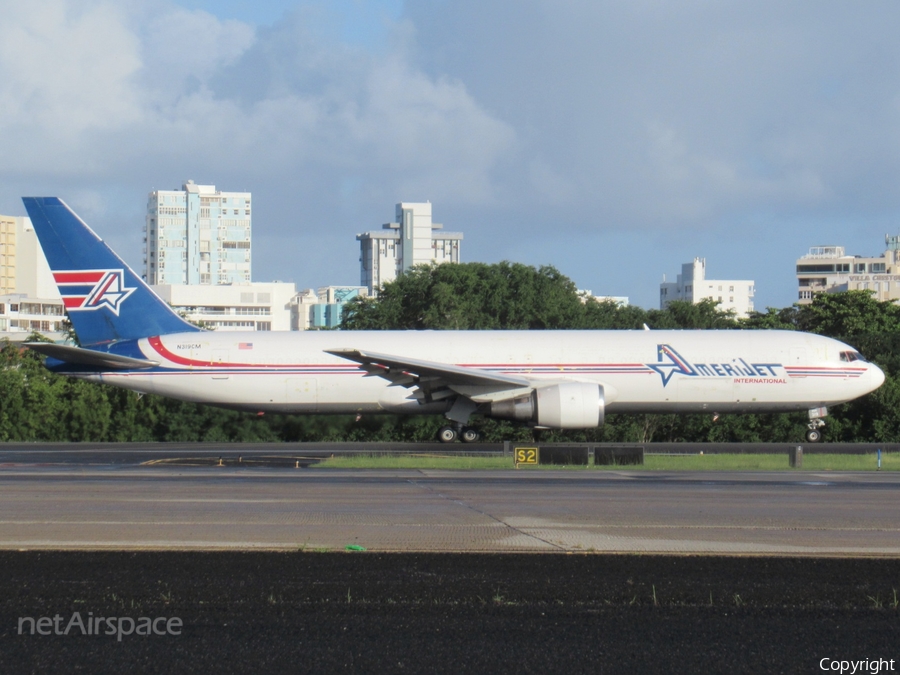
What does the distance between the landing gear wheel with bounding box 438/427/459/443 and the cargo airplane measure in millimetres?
376

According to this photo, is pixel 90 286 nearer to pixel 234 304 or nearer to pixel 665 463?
pixel 665 463

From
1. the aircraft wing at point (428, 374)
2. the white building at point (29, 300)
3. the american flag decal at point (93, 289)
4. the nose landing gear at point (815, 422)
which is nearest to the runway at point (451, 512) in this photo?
the aircraft wing at point (428, 374)

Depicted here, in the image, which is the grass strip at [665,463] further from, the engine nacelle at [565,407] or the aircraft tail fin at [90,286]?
the aircraft tail fin at [90,286]

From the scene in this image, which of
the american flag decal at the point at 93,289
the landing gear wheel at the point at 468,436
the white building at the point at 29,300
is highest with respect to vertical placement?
the white building at the point at 29,300

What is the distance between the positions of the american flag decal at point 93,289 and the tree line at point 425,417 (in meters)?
6.26

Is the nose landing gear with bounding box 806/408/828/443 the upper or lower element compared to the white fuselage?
lower

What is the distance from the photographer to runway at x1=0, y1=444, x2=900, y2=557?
11391 millimetres

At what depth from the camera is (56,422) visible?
1561 inches

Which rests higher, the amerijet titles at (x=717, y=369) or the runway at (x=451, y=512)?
the amerijet titles at (x=717, y=369)

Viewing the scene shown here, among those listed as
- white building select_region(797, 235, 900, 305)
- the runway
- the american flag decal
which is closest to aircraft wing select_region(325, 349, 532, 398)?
the american flag decal

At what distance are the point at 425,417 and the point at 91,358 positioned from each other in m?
10.3

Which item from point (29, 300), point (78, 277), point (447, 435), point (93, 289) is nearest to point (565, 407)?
point (447, 435)

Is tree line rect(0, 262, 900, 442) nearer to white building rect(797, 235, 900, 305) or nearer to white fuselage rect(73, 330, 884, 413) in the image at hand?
white fuselage rect(73, 330, 884, 413)

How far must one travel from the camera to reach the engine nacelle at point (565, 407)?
96.0ft
